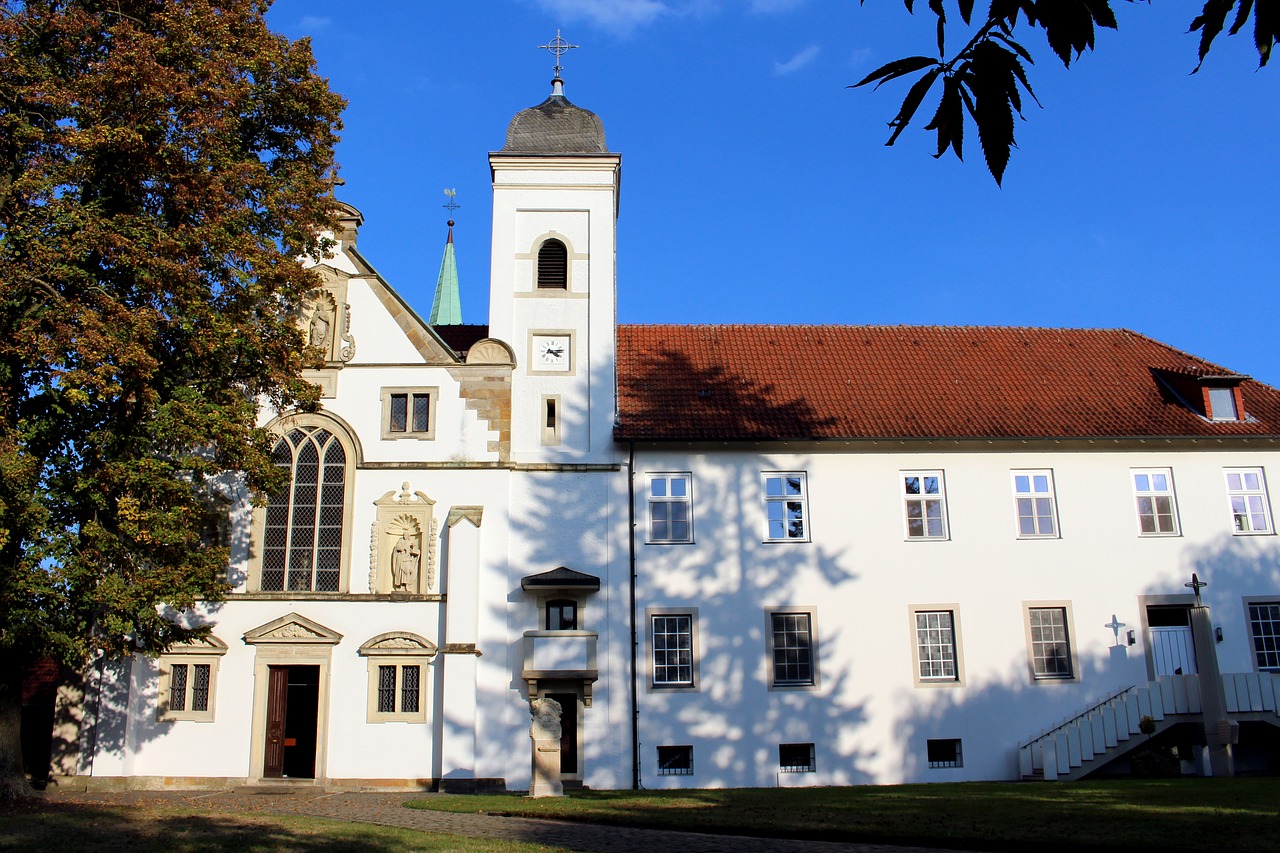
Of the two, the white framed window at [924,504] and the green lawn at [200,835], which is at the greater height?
the white framed window at [924,504]

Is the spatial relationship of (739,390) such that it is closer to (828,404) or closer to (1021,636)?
(828,404)

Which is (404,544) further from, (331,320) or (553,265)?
(553,265)

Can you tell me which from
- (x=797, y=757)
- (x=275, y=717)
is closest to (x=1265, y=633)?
(x=797, y=757)

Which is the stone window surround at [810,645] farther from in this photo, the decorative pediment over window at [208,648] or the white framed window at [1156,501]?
the decorative pediment over window at [208,648]

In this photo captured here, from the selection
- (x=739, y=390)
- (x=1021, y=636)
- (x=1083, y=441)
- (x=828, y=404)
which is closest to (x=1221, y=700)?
(x=1021, y=636)

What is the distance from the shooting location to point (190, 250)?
56.2 ft

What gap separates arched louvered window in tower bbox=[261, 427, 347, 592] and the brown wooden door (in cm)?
179

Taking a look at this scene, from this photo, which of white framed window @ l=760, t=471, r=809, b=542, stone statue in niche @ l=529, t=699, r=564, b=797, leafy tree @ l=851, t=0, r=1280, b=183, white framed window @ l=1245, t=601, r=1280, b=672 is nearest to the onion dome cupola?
white framed window @ l=760, t=471, r=809, b=542

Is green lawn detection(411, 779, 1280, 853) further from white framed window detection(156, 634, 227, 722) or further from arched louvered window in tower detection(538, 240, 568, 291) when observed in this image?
arched louvered window in tower detection(538, 240, 568, 291)

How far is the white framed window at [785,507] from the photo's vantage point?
2384cm

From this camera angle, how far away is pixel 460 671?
71.4ft

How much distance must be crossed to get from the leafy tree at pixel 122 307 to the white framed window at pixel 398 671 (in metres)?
4.44

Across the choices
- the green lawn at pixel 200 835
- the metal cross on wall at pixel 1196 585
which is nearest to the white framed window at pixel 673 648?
the green lawn at pixel 200 835

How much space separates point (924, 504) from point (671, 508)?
225 inches
